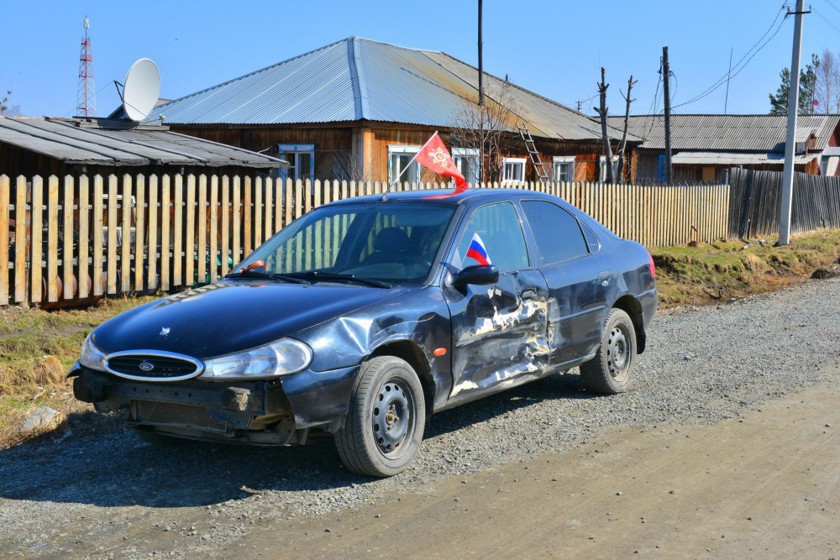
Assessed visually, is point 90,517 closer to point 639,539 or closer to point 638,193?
point 639,539

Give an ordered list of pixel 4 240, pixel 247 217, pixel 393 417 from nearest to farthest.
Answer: pixel 393 417, pixel 4 240, pixel 247 217

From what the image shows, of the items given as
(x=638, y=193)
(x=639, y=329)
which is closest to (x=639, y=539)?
(x=639, y=329)

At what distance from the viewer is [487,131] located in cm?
2448

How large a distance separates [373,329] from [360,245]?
122 cm

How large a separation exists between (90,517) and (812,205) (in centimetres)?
3252

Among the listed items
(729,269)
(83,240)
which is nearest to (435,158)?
(83,240)

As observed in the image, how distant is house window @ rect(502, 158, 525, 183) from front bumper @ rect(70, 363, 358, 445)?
22147mm

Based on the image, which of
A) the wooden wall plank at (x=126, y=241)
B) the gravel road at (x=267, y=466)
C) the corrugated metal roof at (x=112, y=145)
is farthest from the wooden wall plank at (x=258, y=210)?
the gravel road at (x=267, y=466)

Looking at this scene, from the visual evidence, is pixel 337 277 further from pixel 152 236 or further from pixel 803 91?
pixel 803 91

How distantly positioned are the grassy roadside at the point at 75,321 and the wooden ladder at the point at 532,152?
235 inches

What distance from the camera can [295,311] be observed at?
5.52 metres

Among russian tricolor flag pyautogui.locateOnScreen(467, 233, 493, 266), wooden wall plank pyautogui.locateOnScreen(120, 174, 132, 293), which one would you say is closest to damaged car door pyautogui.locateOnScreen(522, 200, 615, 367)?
russian tricolor flag pyautogui.locateOnScreen(467, 233, 493, 266)

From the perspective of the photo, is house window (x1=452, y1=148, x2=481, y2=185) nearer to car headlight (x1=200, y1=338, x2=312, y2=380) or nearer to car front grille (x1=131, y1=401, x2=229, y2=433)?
car front grille (x1=131, y1=401, x2=229, y2=433)

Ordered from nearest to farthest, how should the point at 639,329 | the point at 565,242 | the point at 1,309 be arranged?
the point at 565,242
the point at 639,329
the point at 1,309
